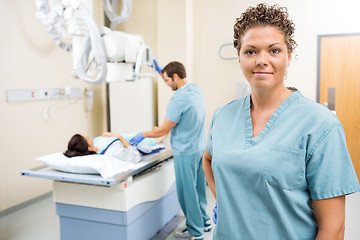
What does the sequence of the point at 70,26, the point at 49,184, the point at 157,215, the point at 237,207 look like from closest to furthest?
the point at 237,207, the point at 70,26, the point at 157,215, the point at 49,184

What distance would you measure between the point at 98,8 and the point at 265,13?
3.32 metres

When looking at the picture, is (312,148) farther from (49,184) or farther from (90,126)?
(90,126)

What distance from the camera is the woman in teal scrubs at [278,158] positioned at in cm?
73

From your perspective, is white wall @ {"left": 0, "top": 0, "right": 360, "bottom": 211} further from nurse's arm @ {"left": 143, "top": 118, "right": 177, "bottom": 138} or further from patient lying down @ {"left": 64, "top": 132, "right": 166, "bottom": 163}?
patient lying down @ {"left": 64, "top": 132, "right": 166, "bottom": 163}

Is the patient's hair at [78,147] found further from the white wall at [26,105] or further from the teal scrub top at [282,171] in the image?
the teal scrub top at [282,171]

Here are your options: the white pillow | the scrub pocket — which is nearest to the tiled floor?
the white pillow

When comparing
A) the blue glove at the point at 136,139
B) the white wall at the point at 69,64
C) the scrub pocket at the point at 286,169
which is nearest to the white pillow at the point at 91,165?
the blue glove at the point at 136,139

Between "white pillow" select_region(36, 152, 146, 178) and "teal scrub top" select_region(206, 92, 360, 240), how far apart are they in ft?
3.29

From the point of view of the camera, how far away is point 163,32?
3275 millimetres

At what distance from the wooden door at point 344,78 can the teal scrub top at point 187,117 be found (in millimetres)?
981

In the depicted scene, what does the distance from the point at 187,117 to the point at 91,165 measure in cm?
75

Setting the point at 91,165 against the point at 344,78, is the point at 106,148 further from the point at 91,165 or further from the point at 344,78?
the point at 344,78

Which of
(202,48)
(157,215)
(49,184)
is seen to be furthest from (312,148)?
(49,184)

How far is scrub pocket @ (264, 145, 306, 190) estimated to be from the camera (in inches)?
29.5
